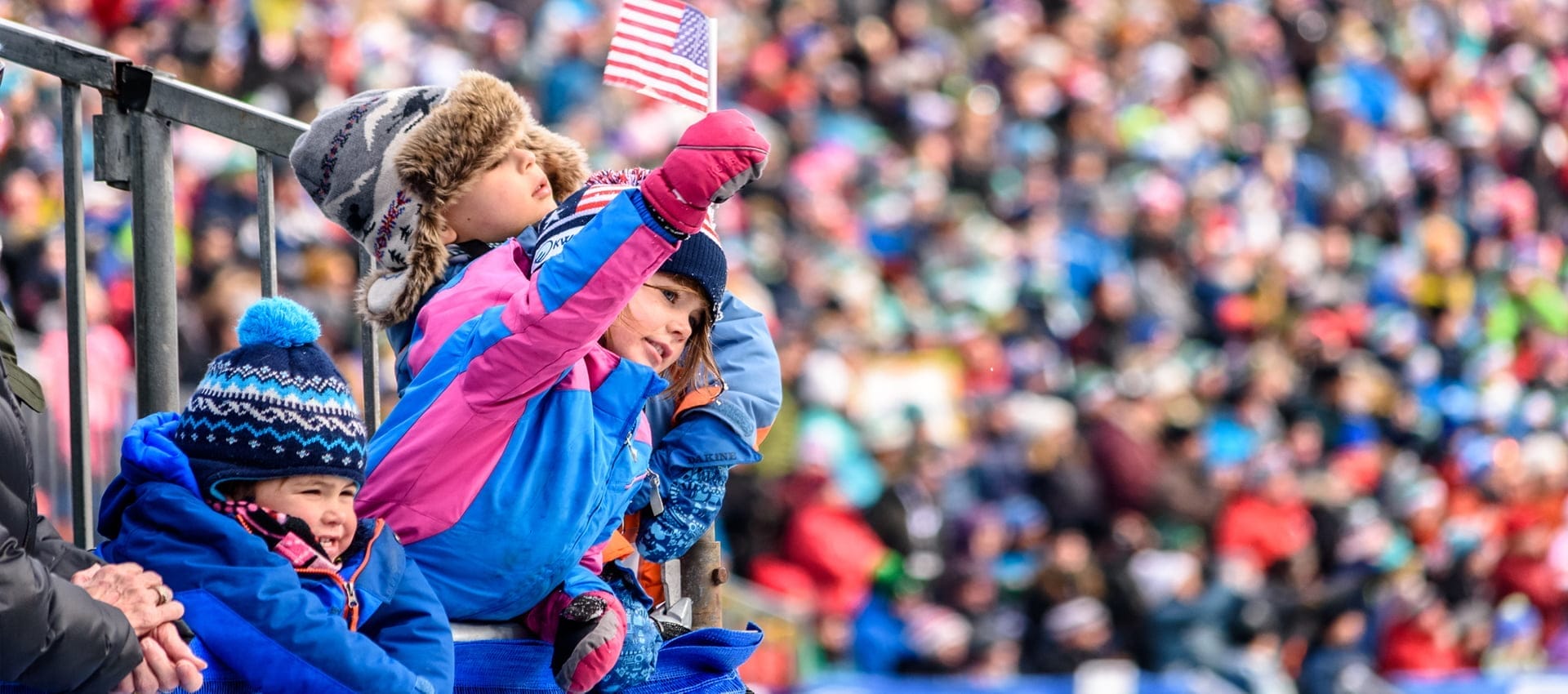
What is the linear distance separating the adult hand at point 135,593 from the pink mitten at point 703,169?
2.40ft

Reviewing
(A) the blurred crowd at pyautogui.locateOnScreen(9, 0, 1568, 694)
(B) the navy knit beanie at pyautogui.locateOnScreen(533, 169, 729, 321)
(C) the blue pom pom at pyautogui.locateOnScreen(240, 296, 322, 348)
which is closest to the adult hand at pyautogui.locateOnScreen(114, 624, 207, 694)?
(C) the blue pom pom at pyautogui.locateOnScreen(240, 296, 322, 348)

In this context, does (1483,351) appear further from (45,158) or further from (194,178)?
(45,158)

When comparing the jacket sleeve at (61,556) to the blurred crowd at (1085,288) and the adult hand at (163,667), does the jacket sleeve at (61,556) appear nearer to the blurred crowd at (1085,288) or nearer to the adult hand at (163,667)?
the adult hand at (163,667)

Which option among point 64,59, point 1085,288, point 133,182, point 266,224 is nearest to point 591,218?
point 266,224

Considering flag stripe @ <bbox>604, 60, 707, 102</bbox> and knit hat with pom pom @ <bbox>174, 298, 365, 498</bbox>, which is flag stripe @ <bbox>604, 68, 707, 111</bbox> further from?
knit hat with pom pom @ <bbox>174, 298, 365, 498</bbox>

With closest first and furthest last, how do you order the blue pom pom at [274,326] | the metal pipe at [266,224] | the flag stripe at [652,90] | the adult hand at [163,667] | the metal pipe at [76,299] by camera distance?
1. the adult hand at [163,667]
2. the blue pom pom at [274,326]
3. the metal pipe at [76,299]
4. the metal pipe at [266,224]
5. the flag stripe at [652,90]

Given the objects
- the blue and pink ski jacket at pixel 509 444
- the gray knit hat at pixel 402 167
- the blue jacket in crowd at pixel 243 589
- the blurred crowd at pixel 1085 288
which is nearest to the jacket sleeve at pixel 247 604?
the blue jacket in crowd at pixel 243 589

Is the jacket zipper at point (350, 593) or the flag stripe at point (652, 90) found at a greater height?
the flag stripe at point (652, 90)

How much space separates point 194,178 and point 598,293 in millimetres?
6443

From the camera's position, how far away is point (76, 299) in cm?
316

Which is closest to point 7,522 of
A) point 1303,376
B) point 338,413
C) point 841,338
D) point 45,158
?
point 338,413

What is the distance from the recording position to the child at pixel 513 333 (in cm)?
256

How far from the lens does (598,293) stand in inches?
101

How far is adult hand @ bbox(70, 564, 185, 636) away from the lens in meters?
2.39
